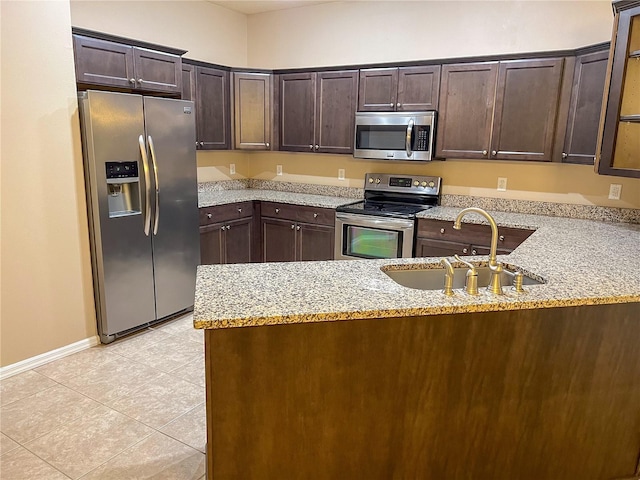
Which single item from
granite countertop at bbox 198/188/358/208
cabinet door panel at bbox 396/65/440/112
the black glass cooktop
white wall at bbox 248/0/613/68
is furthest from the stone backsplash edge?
white wall at bbox 248/0/613/68

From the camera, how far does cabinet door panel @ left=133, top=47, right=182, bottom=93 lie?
3.36 metres

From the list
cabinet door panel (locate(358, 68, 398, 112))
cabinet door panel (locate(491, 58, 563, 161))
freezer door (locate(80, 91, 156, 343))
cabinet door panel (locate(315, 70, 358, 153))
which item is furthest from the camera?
cabinet door panel (locate(315, 70, 358, 153))

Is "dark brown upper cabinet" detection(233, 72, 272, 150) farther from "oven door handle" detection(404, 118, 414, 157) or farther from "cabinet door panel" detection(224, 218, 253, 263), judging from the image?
"oven door handle" detection(404, 118, 414, 157)

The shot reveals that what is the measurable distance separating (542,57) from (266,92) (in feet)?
8.38

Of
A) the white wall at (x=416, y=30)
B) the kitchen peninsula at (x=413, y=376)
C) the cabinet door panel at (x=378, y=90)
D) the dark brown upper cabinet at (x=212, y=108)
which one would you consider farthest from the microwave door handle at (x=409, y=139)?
the kitchen peninsula at (x=413, y=376)

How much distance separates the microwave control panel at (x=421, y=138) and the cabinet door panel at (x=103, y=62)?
232cm

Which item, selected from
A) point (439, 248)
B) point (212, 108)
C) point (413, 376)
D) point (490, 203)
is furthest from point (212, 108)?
point (413, 376)

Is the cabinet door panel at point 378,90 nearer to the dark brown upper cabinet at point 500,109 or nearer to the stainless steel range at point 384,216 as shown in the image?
the dark brown upper cabinet at point 500,109

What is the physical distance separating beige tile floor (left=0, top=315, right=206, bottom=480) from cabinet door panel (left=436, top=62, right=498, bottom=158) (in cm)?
265

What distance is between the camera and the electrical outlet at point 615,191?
3443 mm

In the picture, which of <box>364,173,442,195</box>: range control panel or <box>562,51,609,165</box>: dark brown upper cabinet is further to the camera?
<box>364,173,442,195</box>: range control panel

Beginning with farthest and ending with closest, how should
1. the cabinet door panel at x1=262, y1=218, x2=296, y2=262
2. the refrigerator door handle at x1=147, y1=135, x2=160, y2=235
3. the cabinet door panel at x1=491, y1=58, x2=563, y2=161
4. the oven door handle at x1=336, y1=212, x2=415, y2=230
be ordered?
1. the cabinet door panel at x1=262, y1=218, x2=296, y2=262
2. the oven door handle at x1=336, y1=212, x2=415, y2=230
3. the cabinet door panel at x1=491, y1=58, x2=563, y2=161
4. the refrigerator door handle at x1=147, y1=135, x2=160, y2=235

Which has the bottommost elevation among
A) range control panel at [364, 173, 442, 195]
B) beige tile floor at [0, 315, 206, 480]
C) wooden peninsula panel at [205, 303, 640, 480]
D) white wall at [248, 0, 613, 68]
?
beige tile floor at [0, 315, 206, 480]

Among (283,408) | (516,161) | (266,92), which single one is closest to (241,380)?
(283,408)
